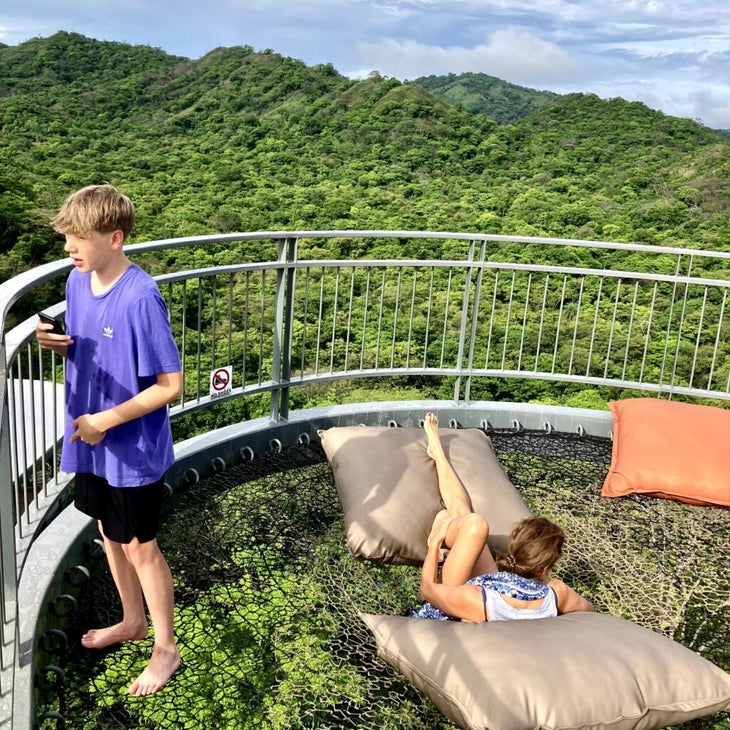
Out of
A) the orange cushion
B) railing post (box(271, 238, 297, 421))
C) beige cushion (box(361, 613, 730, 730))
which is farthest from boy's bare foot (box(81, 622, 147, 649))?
the orange cushion

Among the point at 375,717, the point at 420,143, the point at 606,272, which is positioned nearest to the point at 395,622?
the point at 375,717

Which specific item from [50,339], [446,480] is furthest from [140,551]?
[446,480]

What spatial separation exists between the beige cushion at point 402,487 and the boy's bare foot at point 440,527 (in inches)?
2.6

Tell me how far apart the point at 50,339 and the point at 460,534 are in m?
1.62

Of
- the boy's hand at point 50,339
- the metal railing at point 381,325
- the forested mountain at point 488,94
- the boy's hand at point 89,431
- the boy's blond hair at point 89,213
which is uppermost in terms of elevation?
the forested mountain at point 488,94

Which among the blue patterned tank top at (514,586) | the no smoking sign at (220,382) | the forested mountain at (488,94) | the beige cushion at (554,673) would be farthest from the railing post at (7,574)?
the forested mountain at (488,94)

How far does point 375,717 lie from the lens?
2617 mm

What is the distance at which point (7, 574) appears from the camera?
7.67 ft

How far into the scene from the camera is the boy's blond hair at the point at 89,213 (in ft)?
7.16

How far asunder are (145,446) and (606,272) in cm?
355

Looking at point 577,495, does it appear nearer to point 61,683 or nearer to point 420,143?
point 61,683

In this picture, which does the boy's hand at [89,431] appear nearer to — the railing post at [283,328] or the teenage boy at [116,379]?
the teenage boy at [116,379]

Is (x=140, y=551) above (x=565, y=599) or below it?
above

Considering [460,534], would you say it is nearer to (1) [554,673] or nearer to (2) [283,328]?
(1) [554,673]
